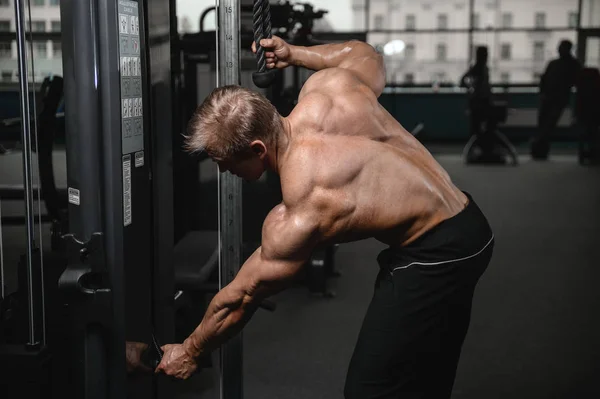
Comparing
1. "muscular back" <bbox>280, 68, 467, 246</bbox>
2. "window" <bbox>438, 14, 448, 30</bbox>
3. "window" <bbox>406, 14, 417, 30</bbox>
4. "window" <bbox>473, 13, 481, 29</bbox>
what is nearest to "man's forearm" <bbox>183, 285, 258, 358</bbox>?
"muscular back" <bbox>280, 68, 467, 246</bbox>

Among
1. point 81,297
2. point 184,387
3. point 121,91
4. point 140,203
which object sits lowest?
point 184,387

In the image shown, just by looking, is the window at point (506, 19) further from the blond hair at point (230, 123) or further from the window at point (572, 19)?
the blond hair at point (230, 123)

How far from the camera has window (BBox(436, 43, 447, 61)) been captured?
11.0m

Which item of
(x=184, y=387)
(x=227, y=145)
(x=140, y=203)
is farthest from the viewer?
(x=184, y=387)

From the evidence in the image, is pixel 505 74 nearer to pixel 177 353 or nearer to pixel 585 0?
pixel 585 0

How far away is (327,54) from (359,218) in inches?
20.2

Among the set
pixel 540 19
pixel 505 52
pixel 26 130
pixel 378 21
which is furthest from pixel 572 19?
pixel 26 130

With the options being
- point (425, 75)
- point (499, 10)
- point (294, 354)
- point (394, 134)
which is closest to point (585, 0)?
point (499, 10)

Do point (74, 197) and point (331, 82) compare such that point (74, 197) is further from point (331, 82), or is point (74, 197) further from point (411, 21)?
point (411, 21)

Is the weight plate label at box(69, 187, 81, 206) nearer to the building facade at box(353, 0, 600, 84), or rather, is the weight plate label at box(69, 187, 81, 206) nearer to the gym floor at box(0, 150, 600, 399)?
the gym floor at box(0, 150, 600, 399)

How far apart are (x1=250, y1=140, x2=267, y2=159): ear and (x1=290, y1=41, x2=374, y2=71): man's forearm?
0.34 meters

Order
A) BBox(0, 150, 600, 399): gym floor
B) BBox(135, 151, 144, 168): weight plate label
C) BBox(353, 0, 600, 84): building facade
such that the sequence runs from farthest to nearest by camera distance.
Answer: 1. BBox(353, 0, 600, 84): building facade
2. BBox(0, 150, 600, 399): gym floor
3. BBox(135, 151, 144, 168): weight plate label

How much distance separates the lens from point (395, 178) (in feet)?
5.31

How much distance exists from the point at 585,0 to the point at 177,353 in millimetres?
10060
